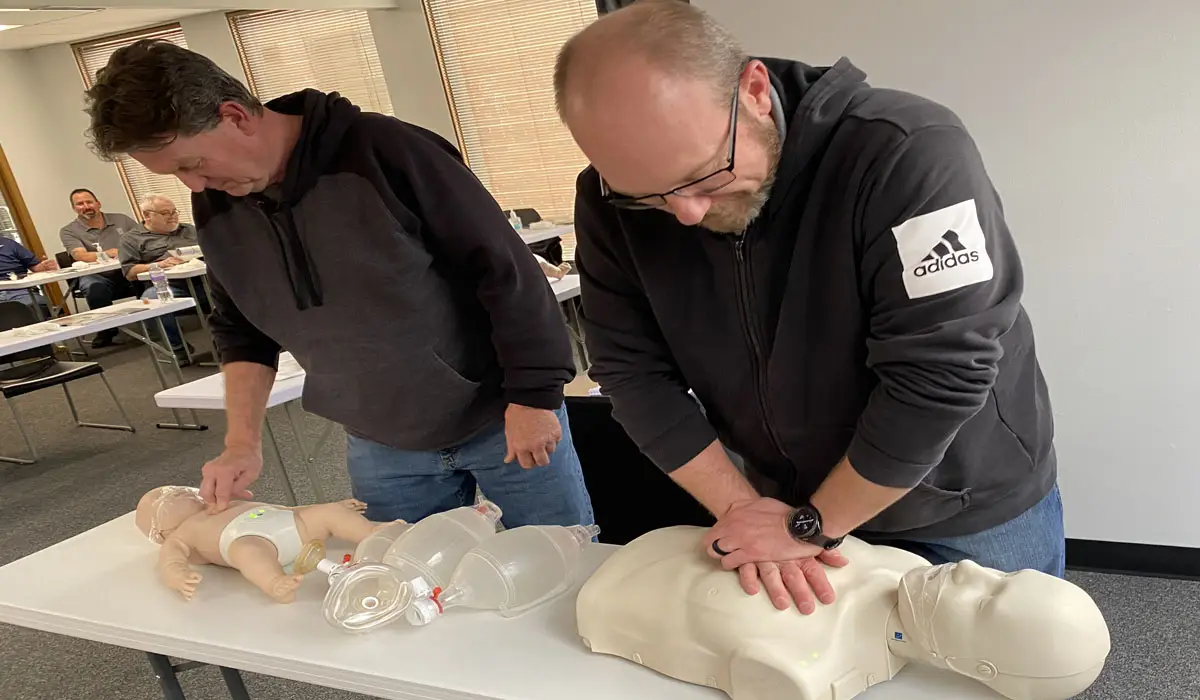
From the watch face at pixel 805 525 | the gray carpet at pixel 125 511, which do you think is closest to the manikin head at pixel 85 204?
the gray carpet at pixel 125 511

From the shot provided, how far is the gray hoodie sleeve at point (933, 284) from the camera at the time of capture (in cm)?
85

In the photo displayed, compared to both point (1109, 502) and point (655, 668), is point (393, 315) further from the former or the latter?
point (1109, 502)

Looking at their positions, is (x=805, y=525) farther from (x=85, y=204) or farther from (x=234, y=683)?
(x=85, y=204)

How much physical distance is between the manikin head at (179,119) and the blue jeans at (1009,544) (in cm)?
119

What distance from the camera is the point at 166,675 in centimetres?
160

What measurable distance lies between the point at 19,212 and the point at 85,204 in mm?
2298

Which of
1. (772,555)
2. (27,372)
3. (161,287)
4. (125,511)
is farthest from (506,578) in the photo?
(27,372)

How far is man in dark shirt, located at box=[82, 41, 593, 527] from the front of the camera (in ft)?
4.65

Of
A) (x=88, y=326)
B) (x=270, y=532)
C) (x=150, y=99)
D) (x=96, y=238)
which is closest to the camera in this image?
(x=150, y=99)

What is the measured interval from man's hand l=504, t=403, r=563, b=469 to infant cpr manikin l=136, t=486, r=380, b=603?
0.93 ft

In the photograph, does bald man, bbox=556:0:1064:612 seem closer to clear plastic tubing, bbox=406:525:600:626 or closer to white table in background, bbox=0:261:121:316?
clear plastic tubing, bbox=406:525:600:626

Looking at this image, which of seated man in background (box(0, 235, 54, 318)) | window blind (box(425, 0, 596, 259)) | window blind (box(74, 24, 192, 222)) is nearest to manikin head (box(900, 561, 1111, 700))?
window blind (box(425, 0, 596, 259))

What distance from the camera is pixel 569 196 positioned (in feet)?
24.9

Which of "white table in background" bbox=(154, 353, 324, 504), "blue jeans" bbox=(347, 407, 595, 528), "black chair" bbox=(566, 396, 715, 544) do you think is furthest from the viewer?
"white table in background" bbox=(154, 353, 324, 504)
